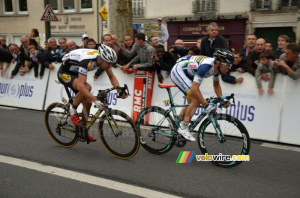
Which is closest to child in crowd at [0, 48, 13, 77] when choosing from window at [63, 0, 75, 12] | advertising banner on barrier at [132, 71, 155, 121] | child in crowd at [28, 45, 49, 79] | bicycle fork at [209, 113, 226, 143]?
child in crowd at [28, 45, 49, 79]

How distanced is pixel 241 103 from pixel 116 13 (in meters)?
6.27

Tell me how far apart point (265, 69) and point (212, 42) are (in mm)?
1242

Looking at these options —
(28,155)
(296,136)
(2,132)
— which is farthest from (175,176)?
(2,132)

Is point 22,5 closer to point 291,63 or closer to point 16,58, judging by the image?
point 16,58

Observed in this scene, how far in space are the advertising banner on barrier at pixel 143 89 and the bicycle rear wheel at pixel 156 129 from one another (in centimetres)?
219

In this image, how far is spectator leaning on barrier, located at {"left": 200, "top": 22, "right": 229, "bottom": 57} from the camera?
6.31 metres

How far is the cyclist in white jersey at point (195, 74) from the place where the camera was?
13.3ft

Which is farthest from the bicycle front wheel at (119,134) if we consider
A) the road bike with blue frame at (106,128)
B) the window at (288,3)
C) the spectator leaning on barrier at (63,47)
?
the window at (288,3)

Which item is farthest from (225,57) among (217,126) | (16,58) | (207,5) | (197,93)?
(207,5)

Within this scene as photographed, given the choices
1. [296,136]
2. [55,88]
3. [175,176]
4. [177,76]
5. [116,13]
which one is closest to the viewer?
[175,176]

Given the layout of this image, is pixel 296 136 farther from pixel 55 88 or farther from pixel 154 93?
pixel 55 88

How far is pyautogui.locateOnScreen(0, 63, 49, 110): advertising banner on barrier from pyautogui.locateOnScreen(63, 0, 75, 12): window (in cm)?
1587

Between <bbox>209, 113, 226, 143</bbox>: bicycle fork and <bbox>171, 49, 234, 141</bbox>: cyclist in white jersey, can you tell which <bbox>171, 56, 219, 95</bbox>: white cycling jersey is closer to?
<bbox>171, 49, 234, 141</bbox>: cyclist in white jersey

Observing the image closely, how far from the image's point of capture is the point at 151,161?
14.9ft
